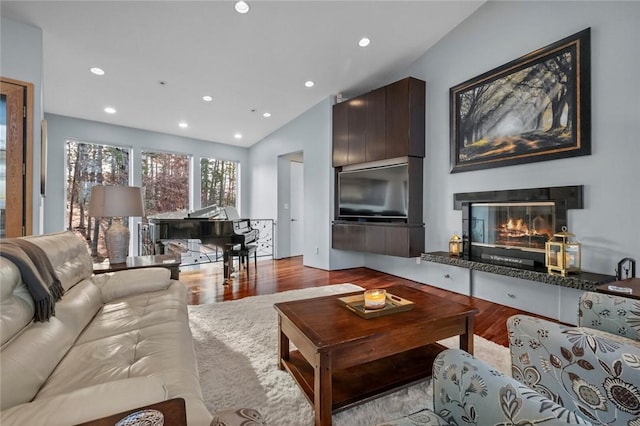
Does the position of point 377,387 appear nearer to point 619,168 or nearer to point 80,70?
point 619,168

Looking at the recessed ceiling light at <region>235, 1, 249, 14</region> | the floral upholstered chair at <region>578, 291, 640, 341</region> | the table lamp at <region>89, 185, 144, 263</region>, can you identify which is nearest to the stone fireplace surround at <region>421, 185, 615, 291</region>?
the floral upholstered chair at <region>578, 291, 640, 341</region>

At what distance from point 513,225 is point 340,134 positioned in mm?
2965

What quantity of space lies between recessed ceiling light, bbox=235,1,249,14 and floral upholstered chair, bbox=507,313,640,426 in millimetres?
3419

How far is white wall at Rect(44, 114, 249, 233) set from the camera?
5.12 m

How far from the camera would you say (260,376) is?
Result: 6.21ft

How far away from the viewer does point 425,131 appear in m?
4.26

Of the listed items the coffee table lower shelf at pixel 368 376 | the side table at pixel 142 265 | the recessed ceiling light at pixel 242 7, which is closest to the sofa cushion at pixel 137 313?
the side table at pixel 142 265

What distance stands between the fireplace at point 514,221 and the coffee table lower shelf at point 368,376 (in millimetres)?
1908

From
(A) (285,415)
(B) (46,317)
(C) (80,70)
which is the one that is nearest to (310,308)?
(A) (285,415)

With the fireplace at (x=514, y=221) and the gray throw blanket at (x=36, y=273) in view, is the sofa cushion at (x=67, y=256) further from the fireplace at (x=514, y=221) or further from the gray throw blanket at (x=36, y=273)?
the fireplace at (x=514, y=221)

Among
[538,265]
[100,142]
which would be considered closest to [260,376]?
[538,265]

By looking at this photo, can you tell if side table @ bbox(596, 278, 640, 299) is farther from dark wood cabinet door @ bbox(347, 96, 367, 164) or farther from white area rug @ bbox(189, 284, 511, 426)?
dark wood cabinet door @ bbox(347, 96, 367, 164)

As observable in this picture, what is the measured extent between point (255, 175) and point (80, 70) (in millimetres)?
3943

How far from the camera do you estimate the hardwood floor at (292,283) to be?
3.03m
